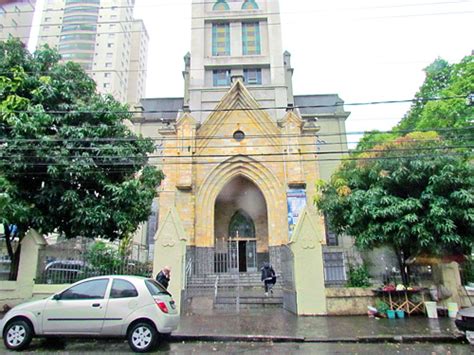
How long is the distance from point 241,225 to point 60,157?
1455 centimetres

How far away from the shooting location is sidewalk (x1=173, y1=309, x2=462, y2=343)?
324 inches

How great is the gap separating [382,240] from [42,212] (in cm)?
1295

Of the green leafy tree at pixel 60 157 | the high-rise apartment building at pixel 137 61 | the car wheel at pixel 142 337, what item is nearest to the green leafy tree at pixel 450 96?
the green leafy tree at pixel 60 157

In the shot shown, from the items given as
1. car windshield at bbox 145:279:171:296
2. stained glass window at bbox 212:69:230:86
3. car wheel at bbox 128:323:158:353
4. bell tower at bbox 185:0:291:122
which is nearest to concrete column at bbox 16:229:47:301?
car windshield at bbox 145:279:171:296

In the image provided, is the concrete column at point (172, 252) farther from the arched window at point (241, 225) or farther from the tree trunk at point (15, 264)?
the arched window at point (241, 225)

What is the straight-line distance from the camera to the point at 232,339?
328 inches

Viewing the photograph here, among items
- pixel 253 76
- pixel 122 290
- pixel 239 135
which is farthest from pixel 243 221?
pixel 122 290

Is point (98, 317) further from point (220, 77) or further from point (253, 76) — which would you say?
point (253, 76)

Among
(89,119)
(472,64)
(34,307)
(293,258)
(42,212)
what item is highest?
(472,64)

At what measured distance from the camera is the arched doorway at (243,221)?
2297cm

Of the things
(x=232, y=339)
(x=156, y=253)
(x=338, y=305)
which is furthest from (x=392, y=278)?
(x=156, y=253)

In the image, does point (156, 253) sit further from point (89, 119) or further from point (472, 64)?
point (472, 64)

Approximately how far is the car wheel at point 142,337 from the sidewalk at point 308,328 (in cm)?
134

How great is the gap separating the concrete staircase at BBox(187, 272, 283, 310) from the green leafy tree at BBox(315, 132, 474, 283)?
4570 mm
